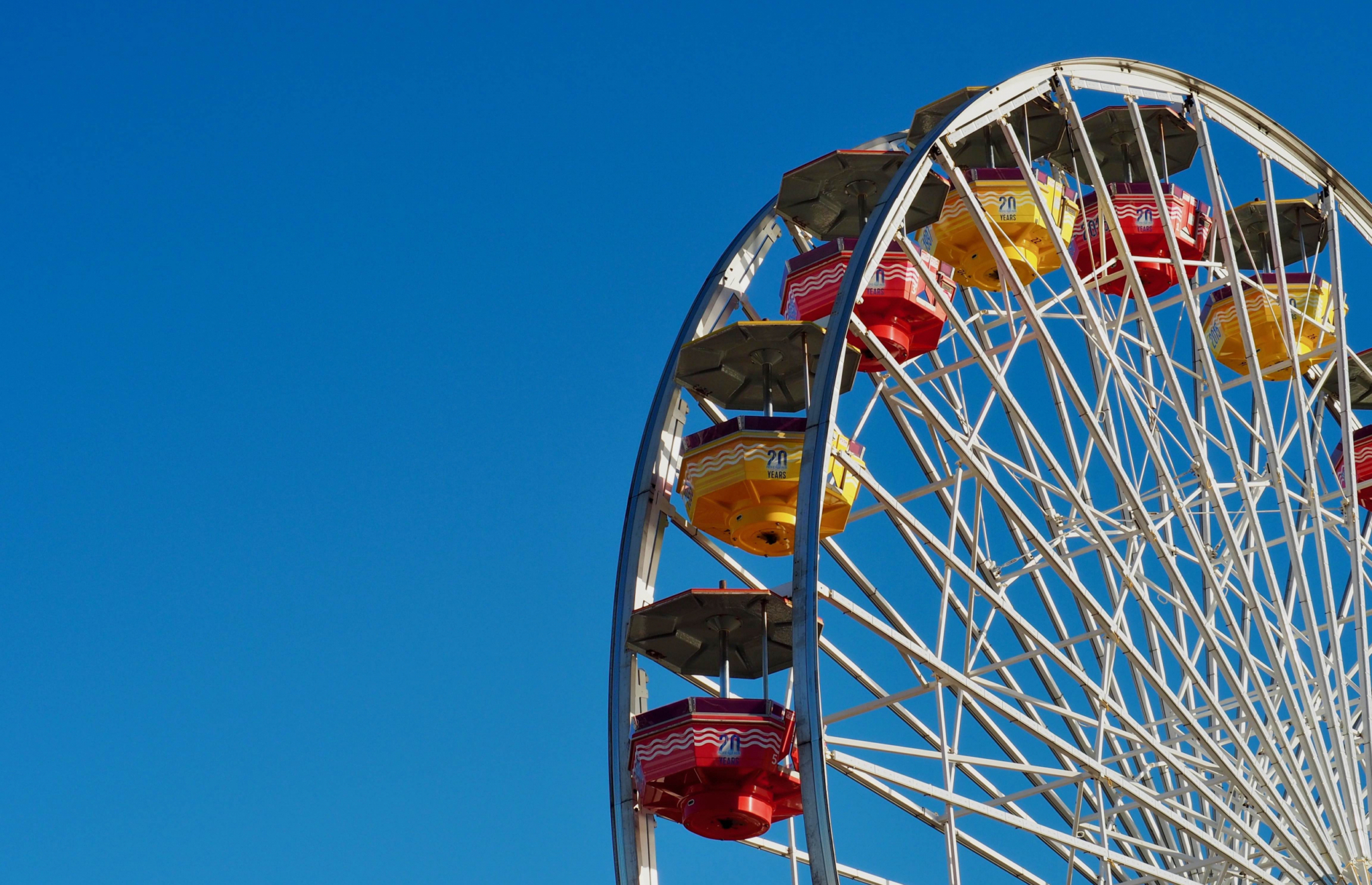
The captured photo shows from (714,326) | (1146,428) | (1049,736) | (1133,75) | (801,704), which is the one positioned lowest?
(801,704)

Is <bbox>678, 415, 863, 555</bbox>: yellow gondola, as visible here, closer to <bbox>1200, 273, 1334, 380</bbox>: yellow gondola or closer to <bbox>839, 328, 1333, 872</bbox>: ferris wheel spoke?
<bbox>839, 328, 1333, 872</bbox>: ferris wheel spoke

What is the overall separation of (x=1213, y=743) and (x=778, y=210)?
616 centimetres

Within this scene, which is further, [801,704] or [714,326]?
[714,326]

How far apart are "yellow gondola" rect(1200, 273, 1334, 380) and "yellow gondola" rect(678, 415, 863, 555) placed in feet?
21.4

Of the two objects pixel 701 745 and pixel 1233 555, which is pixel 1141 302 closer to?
pixel 1233 555

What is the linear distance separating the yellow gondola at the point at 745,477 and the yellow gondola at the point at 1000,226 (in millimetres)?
3534

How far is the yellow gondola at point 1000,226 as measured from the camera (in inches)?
712

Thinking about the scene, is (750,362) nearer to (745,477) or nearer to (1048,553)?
(745,477)

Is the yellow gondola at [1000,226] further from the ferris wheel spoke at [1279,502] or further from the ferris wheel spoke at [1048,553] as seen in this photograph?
the ferris wheel spoke at [1048,553]

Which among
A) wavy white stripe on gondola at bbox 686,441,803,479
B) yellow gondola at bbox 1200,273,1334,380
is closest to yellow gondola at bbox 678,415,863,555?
wavy white stripe on gondola at bbox 686,441,803,479

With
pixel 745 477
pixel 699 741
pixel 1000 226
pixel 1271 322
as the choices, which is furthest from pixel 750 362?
pixel 1271 322

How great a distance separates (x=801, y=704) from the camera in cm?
1176

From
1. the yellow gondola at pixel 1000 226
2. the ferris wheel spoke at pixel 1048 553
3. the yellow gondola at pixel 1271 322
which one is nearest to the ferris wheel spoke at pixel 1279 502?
the ferris wheel spoke at pixel 1048 553

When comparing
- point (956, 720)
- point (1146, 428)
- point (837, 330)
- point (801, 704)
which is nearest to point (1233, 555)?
point (1146, 428)
